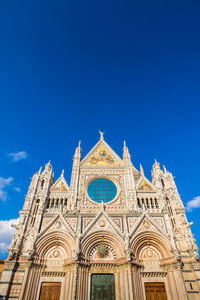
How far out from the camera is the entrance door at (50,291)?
14125mm

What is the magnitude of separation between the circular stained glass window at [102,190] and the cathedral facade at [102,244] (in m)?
0.11

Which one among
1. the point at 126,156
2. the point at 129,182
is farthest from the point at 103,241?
the point at 126,156

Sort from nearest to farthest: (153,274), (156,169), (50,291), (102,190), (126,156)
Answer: (50,291)
(153,274)
(102,190)
(156,169)
(126,156)

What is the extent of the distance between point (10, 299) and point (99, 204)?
33.2 feet

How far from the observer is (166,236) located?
1638 cm

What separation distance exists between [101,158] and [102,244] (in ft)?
34.8

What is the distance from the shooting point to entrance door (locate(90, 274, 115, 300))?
1413 cm

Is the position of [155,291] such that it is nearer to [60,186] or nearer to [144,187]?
[144,187]

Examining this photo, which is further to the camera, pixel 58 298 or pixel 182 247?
pixel 182 247

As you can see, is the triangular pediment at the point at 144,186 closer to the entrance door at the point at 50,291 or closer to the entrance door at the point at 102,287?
the entrance door at the point at 102,287

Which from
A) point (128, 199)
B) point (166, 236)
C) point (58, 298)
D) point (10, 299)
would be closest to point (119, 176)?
point (128, 199)

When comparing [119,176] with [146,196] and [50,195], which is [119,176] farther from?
[50,195]

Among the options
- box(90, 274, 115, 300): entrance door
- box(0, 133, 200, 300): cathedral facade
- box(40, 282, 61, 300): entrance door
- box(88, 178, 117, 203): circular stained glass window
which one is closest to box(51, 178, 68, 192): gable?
box(0, 133, 200, 300): cathedral facade

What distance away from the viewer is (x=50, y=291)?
14.4m
